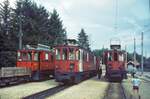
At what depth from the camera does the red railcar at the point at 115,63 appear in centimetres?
4076

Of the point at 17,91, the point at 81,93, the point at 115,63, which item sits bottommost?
the point at 81,93

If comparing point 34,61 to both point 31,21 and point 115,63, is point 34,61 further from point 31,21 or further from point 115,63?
point 31,21

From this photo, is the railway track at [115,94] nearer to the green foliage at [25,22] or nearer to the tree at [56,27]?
the green foliage at [25,22]

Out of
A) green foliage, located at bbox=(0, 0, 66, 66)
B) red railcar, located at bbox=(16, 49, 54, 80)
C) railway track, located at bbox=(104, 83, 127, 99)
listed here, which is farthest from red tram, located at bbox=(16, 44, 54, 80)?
green foliage, located at bbox=(0, 0, 66, 66)

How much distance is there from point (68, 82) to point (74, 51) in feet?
10.8

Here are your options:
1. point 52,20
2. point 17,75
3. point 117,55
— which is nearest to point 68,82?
point 17,75

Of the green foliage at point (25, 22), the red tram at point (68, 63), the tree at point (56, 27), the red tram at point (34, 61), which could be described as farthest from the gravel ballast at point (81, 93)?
the tree at point (56, 27)

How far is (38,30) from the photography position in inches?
3014

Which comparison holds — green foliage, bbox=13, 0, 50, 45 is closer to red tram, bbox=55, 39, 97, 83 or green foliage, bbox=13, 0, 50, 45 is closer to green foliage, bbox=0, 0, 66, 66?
green foliage, bbox=0, 0, 66, 66

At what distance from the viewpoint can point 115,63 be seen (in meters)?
41.1

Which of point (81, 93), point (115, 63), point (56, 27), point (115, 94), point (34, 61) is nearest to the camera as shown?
point (81, 93)

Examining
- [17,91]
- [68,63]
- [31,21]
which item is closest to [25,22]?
[31,21]

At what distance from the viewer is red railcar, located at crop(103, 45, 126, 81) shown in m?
40.8

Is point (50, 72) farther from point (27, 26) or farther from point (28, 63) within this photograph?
point (27, 26)
